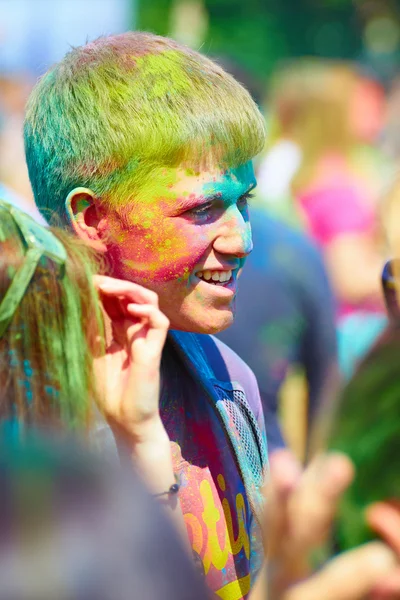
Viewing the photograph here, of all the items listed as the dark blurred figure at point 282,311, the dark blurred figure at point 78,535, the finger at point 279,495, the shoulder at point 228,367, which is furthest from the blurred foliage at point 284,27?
the dark blurred figure at point 78,535

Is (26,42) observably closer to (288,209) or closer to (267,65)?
(288,209)

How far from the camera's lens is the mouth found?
233 centimetres

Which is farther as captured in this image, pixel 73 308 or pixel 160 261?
pixel 160 261

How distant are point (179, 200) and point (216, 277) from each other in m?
0.20

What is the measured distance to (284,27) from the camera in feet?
150

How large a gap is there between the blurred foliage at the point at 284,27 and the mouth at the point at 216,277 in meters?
39.2

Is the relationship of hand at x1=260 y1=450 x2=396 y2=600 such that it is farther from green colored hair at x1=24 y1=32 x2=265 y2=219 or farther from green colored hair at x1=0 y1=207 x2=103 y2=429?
green colored hair at x1=24 y1=32 x2=265 y2=219

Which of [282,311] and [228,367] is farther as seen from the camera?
[282,311]

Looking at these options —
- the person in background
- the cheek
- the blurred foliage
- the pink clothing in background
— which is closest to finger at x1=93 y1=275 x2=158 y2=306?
the cheek

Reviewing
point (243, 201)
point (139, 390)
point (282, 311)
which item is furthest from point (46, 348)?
point (282, 311)

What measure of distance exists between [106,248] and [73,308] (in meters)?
0.45

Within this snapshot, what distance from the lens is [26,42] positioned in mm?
13422

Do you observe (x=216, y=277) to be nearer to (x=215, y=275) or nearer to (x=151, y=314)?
(x=215, y=275)

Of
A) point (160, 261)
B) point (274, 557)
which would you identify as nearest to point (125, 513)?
point (274, 557)
